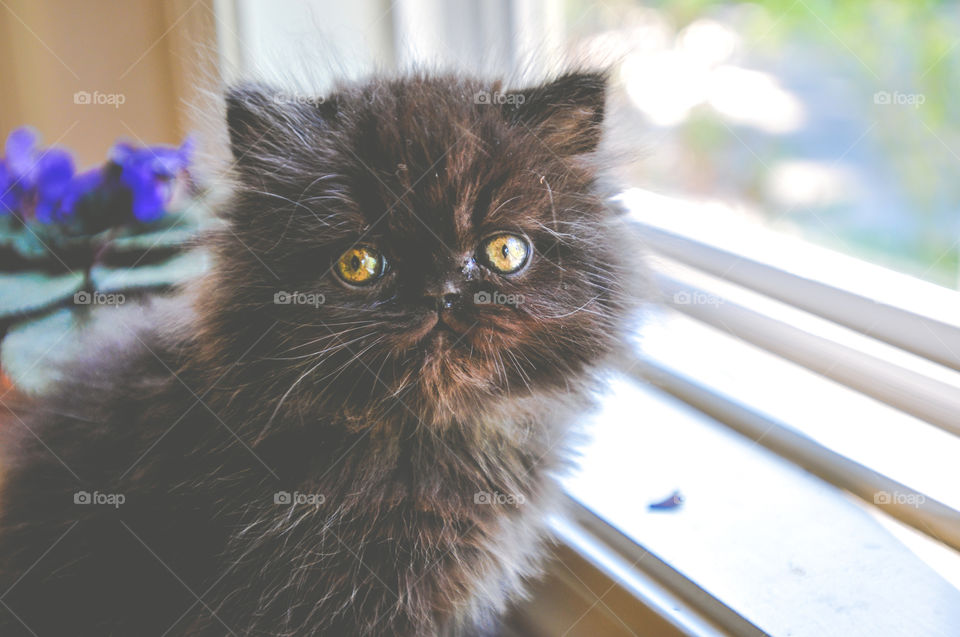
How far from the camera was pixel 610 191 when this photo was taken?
0.96 meters

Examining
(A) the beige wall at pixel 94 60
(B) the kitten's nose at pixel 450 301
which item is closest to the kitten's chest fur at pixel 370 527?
(B) the kitten's nose at pixel 450 301

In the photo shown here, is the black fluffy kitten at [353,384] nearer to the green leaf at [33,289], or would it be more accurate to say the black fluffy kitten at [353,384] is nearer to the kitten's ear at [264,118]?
the kitten's ear at [264,118]

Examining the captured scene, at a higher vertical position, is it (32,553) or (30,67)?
(30,67)

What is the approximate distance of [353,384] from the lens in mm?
823

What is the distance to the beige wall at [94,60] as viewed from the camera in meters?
1.47

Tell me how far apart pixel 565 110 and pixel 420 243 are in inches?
8.7

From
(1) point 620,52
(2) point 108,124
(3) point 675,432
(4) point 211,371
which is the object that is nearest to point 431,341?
(4) point 211,371

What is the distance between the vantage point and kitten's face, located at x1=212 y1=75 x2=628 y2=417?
802 mm

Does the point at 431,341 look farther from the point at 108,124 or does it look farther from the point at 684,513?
the point at 108,124

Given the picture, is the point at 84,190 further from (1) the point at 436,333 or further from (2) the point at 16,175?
(1) the point at 436,333

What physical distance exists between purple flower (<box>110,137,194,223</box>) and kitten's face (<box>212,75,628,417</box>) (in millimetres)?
439

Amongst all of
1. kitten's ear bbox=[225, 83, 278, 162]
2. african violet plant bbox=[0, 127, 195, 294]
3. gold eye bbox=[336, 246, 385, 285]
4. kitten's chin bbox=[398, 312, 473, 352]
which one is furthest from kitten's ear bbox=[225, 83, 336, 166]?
african violet plant bbox=[0, 127, 195, 294]

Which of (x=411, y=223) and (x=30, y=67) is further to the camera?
(x=30, y=67)

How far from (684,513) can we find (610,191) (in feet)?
1.37
